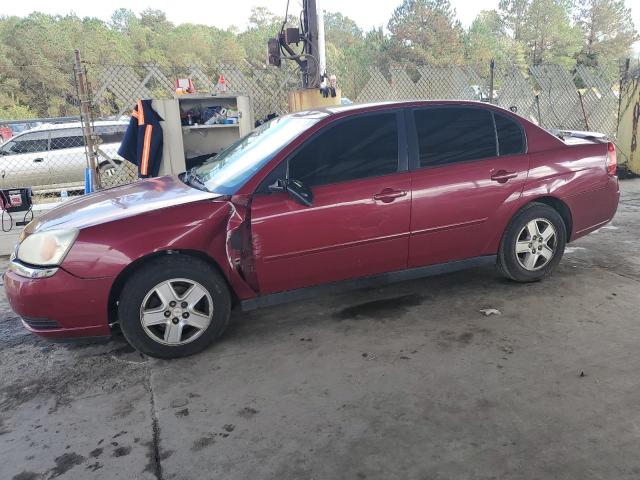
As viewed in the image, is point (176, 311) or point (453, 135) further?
point (453, 135)

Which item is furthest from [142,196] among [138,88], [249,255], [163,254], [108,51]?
[108,51]

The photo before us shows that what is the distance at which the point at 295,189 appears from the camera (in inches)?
134

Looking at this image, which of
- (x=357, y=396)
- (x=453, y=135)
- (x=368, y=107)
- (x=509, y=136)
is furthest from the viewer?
(x=509, y=136)

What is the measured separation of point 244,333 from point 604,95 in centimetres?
1149

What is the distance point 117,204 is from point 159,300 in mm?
809

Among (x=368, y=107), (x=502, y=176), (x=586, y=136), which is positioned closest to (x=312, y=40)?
(x=586, y=136)

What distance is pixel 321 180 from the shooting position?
3576mm

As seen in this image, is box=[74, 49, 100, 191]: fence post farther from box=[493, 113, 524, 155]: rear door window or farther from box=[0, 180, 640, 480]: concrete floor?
box=[493, 113, 524, 155]: rear door window

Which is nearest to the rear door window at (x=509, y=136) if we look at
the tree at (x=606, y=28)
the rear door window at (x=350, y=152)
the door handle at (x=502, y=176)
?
A: the door handle at (x=502, y=176)

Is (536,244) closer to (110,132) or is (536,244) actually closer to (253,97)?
(253,97)

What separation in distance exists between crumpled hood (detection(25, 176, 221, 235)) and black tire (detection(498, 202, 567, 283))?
237cm

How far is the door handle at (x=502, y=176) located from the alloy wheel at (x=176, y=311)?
2.35 metres

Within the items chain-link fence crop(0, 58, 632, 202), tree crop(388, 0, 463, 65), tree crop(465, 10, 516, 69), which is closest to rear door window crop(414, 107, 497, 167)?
chain-link fence crop(0, 58, 632, 202)

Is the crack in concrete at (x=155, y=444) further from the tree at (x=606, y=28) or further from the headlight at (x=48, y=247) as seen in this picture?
the tree at (x=606, y=28)
